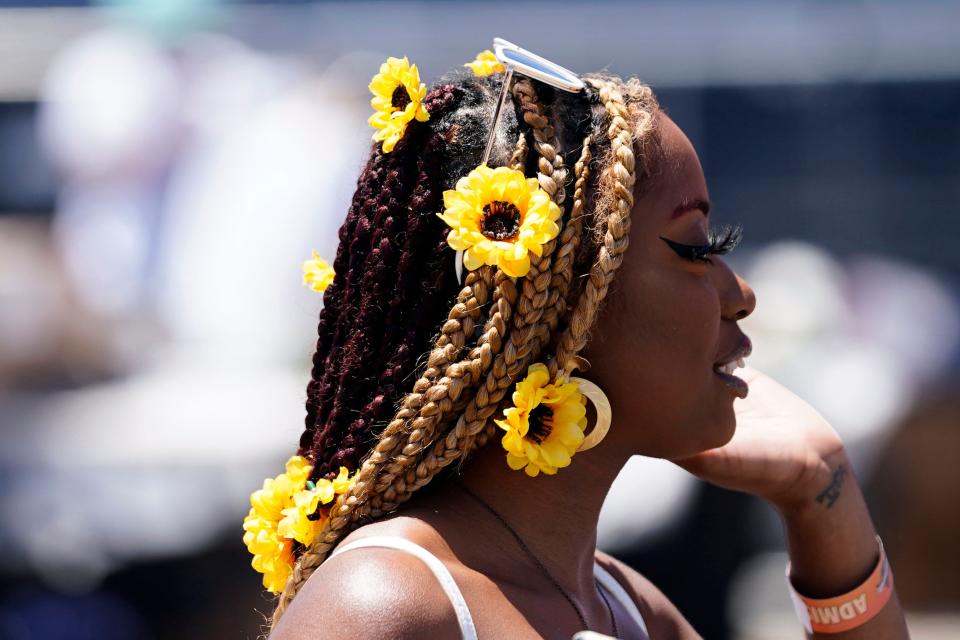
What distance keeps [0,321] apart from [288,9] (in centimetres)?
227

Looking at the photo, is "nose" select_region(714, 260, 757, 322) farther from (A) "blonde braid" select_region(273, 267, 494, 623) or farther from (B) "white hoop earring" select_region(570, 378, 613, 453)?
(A) "blonde braid" select_region(273, 267, 494, 623)

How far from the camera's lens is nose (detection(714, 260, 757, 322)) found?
6.82 ft

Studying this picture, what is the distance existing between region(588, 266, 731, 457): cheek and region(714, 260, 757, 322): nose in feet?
0.19

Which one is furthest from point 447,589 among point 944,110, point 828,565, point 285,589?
point 944,110

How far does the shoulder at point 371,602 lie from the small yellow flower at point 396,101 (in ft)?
2.49

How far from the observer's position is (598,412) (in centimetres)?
191

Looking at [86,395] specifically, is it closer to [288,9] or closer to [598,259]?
[288,9]

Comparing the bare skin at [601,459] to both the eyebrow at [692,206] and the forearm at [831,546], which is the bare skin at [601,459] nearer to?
the eyebrow at [692,206]

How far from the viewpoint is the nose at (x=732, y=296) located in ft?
6.82

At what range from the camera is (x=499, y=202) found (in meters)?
1.85

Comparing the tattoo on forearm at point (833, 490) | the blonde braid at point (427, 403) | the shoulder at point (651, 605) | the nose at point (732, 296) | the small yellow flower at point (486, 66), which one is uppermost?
the small yellow flower at point (486, 66)

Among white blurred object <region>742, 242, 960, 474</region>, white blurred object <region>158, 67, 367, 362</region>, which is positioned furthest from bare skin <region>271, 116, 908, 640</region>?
white blurred object <region>742, 242, 960, 474</region>

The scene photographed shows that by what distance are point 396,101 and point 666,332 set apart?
664mm

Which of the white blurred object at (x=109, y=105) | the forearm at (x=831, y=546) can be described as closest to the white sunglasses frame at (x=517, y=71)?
the forearm at (x=831, y=546)
